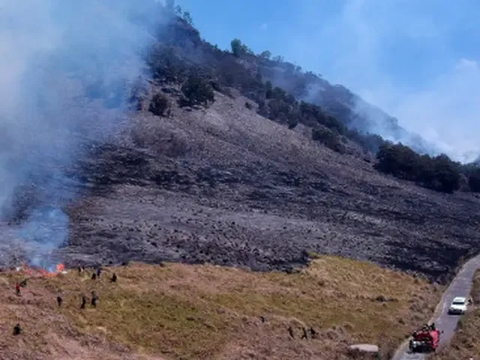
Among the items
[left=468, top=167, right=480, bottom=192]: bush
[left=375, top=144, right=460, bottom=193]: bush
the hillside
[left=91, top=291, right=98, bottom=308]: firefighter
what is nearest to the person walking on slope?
[left=91, top=291, right=98, bottom=308]: firefighter

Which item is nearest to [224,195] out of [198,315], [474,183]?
[198,315]

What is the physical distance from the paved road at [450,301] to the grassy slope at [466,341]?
44cm

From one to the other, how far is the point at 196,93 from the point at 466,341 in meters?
49.0

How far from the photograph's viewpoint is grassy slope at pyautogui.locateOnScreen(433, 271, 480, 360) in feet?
80.6

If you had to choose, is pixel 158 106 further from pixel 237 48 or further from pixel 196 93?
pixel 237 48

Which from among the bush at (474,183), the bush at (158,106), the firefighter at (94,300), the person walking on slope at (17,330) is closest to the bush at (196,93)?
the bush at (158,106)

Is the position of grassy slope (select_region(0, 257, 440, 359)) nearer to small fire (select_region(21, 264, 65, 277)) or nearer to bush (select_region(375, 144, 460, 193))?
small fire (select_region(21, 264, 65, 277))

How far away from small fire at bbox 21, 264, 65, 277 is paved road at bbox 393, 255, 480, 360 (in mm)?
14140

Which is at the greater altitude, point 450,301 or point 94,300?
point 450,301

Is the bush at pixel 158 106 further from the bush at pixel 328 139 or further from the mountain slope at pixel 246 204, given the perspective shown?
the bush at pixel 328 139

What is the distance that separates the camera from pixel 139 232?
37.0m

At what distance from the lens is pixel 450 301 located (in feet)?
123

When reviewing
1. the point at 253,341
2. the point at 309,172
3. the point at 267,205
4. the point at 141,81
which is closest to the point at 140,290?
the point at 253,341

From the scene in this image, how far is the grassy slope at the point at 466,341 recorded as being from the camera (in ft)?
80.6
